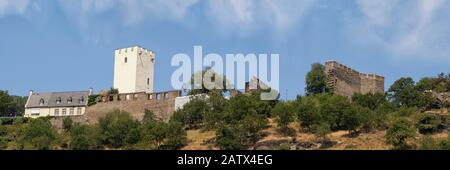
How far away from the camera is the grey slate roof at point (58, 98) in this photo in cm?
7225

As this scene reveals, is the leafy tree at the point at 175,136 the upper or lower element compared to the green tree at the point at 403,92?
lower

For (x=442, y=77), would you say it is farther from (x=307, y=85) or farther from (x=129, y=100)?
(x=129, y=100)

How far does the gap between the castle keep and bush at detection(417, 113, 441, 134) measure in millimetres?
10579

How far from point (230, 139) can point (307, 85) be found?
47.0 feet

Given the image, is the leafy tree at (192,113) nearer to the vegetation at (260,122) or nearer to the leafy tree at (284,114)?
the vegetation at (260,122)

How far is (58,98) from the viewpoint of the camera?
241ft

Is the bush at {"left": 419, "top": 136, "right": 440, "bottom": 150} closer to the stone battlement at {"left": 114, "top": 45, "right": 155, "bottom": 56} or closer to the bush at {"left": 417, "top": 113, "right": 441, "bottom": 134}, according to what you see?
the bush at {"left": 417, "top": 113, "right": 441, "bottom": 134}

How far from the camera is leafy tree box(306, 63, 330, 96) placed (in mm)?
58344

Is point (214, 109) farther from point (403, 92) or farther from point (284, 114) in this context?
point (403, 92)

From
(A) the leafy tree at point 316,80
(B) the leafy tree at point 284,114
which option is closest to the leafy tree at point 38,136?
(B) the leafy tree at point 284,114

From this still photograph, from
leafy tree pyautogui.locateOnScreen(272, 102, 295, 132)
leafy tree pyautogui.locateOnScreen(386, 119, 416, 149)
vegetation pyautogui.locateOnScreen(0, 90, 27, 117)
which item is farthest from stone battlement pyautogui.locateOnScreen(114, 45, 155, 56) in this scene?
leafy tree pyautogui.locateOnScreen(386, 119, 416, 149)

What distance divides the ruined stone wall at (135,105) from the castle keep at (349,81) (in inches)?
499

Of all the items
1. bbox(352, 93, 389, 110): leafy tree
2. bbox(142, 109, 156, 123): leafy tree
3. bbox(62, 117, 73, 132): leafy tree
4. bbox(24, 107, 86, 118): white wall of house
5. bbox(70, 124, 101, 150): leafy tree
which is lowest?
bbox(70, 124, 101, 150): leafy tree
